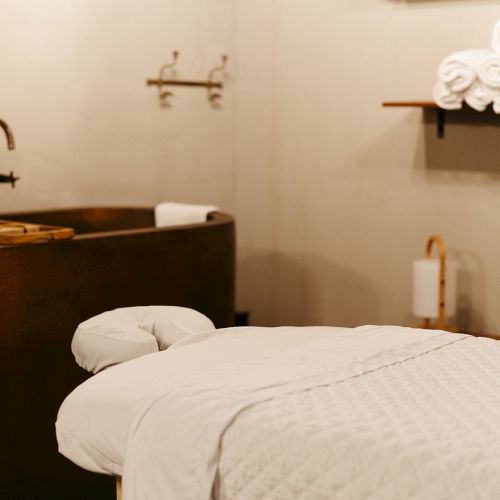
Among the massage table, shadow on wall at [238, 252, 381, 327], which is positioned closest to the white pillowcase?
the massage table

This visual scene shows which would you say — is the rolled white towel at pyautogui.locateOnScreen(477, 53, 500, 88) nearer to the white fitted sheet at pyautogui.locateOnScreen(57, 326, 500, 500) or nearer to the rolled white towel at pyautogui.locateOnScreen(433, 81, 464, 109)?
the rolled white towel at pyautogui.locateOnScreen(433, 81, 464, 109)

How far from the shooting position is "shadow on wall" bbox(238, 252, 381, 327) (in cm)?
391

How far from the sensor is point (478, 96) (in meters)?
3.11

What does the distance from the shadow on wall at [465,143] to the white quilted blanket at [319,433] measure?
1907 millimetres

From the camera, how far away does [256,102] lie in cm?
418

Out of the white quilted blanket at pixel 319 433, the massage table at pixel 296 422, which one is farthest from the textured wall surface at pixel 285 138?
the white quilted blanket at pixel 319 433

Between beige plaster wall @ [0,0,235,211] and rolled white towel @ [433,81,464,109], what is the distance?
1209 millimetres

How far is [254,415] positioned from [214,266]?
1.61 meters

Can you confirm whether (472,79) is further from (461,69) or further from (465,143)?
(465,143)

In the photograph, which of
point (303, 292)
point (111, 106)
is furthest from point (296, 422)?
point (303, 292)

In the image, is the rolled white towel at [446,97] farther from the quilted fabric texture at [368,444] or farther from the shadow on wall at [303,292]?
the quilted fabric texture at [368,444]

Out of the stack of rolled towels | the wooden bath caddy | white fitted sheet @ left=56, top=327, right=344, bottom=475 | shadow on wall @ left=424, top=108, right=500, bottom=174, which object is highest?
the stack of rolled towels

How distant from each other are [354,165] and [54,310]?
173 centimetres

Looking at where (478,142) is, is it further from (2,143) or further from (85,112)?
(2,143)
